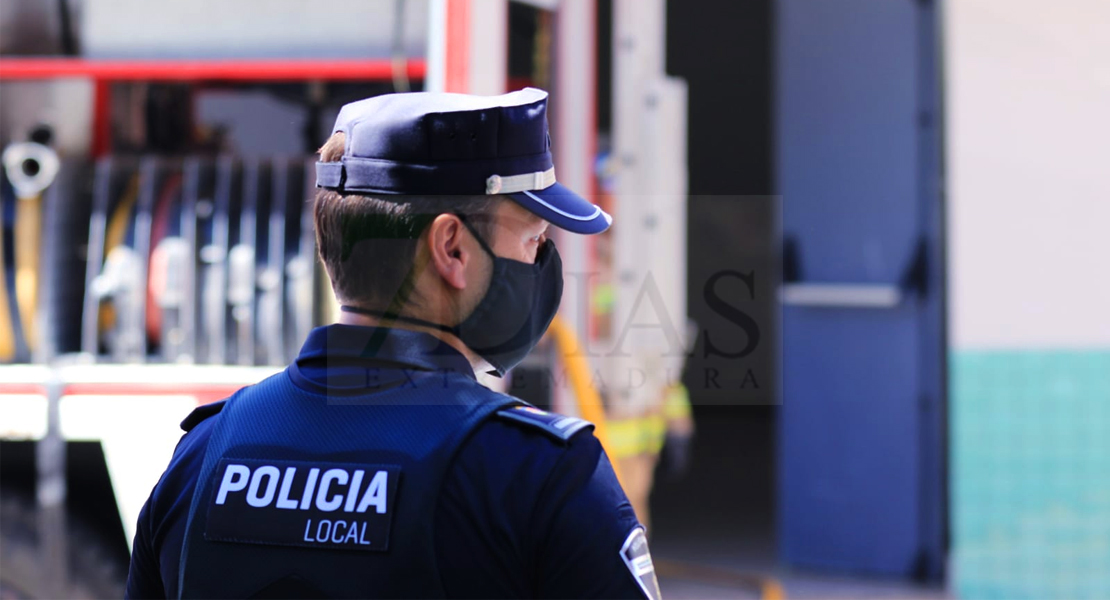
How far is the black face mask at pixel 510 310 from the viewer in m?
1.18

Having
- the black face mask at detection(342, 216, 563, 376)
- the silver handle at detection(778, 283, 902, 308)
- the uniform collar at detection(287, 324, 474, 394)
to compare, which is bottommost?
the uniform collar at detection(287, 324, 474, 394)

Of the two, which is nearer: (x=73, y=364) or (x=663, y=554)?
(x=73, y=364)

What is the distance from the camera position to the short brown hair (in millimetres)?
1126

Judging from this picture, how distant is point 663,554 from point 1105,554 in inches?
71.6

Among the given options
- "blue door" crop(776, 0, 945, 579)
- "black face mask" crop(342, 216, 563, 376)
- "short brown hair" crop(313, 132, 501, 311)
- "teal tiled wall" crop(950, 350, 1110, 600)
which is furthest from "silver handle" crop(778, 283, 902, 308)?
"short brown hair" crop(313, 132, 501, 311)

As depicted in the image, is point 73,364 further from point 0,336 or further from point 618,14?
point 618,14

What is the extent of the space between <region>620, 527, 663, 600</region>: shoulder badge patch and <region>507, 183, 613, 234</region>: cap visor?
0.34 metres

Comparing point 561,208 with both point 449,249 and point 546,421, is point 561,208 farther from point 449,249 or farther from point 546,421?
point 546,421

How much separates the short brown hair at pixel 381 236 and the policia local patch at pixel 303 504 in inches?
7.5

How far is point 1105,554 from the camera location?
397cm

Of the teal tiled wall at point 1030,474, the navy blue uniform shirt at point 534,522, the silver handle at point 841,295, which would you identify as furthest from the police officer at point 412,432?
the silver handle at point 841,295

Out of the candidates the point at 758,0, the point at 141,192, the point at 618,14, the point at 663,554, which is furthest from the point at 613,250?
the point at 758,0

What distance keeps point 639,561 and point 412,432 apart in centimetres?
25

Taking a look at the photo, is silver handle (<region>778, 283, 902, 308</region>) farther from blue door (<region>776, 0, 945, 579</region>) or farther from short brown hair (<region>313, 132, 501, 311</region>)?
short brown hair (<region>313, 132, 501, 311</region>)
